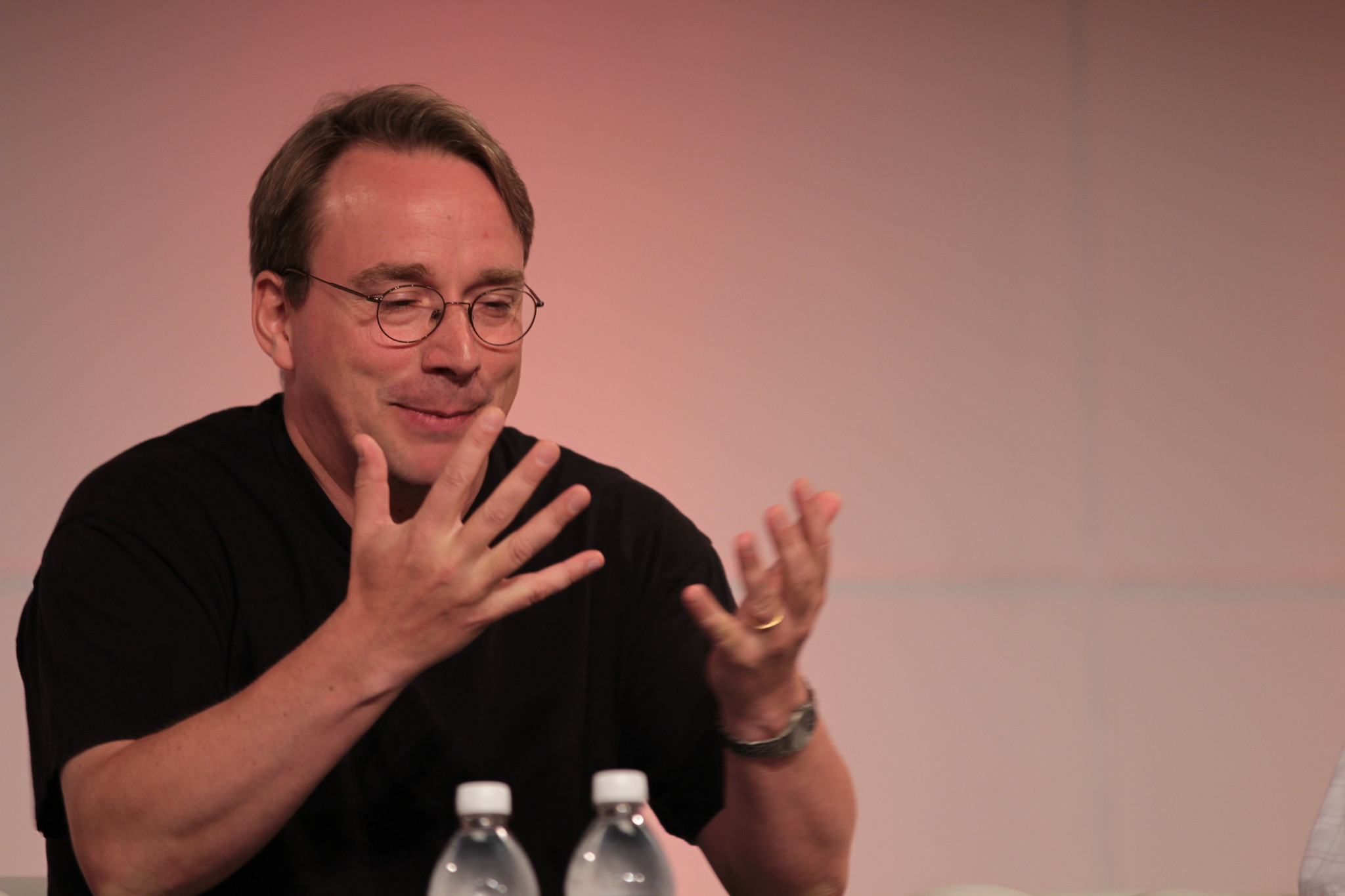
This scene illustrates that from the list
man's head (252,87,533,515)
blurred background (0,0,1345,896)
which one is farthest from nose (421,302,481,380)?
blurred background (0,0,1345,896)

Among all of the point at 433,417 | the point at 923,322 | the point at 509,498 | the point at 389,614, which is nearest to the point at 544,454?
the point at 509,498

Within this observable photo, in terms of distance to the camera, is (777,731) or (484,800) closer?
(484,800)

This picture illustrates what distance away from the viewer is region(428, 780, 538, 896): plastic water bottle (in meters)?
1.00

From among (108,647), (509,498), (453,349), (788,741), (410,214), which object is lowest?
(788,741)

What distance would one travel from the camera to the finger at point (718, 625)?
1.09m

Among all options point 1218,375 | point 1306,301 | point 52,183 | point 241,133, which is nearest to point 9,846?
point 52,183

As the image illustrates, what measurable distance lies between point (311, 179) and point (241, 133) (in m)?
1.23

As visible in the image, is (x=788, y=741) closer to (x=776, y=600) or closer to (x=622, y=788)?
(x=776, y=600)

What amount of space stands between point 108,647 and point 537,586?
44cm

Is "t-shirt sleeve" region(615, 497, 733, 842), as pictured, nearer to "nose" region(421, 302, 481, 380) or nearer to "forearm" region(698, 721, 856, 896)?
"forearm" region(698, 721, 856, 896)

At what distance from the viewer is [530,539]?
1.06 metres

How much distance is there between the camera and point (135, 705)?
1180mm

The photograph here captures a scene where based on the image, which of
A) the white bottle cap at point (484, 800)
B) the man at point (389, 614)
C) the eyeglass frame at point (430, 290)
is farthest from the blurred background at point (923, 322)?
the white bottle cap at point (484, 800)

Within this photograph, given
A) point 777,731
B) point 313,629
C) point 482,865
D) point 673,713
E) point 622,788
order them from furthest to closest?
point 673,713 → point 313,629 → point 777,731 → point 482,865 → point 622,788
